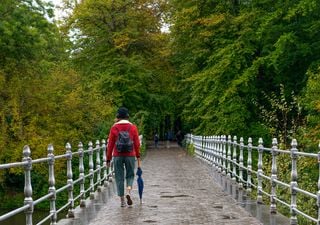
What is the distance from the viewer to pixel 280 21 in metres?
31.2

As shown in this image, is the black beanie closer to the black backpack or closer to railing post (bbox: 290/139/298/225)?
the black backpack

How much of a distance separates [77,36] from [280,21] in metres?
21.5

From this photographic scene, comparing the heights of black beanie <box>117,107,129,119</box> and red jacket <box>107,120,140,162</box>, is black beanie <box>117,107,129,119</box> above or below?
above

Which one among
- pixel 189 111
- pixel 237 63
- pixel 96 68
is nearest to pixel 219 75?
pixel 237 63

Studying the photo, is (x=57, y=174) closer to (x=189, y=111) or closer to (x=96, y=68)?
(x=189, y=111)

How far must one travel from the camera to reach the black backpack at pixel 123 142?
11953 millimetres

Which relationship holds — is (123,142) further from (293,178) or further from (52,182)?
(293,178)

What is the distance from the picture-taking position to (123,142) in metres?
12.0

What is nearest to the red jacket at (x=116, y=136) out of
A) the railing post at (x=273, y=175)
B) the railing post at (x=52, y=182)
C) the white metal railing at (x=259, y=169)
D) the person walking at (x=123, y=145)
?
the person walking at (x=123, y=145)

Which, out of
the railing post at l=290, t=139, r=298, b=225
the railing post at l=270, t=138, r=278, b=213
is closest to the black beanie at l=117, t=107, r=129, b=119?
the railing post at l=270, t=138, r=278, b=213

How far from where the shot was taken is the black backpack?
39.2 ft

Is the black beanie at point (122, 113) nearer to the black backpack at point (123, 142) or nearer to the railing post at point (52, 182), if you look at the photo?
the black backpack at point (123, 142)

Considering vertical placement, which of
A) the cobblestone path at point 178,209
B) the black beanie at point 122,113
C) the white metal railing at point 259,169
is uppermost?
the black beanie at point 122,113

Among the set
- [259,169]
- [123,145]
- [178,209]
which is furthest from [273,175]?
[123,145]
